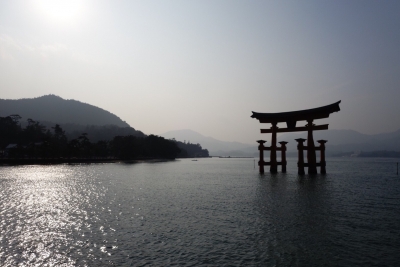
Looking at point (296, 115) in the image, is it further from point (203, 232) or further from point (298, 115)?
point (203, 232)

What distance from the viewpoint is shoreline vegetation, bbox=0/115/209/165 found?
84.1 m

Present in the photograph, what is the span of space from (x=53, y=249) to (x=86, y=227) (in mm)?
3291

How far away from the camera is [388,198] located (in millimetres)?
22312

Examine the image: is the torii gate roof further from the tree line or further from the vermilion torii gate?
the tree line

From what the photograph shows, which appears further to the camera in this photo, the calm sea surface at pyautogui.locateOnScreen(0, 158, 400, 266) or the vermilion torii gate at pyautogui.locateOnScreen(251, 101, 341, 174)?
the vermilion torii gate at pyautogui.locateOnScreen(251, 101, 341, 174)

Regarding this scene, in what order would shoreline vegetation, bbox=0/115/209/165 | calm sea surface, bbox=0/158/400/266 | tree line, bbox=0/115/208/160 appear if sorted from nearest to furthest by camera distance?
calm sea surface, bbox=0/158/400/266 < shoreline vegetation, bbox=0/115/209/165 < tree line, bbox=0/115/208/160

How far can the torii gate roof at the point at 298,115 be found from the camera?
111 ft

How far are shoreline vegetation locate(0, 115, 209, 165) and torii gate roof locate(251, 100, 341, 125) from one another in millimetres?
70506

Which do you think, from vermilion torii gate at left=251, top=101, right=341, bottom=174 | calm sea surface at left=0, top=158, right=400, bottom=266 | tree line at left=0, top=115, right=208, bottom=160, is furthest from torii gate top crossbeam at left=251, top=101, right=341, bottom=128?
tree line at left=0, top=115, right=208, bottom=160

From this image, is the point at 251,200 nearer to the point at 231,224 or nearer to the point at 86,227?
the point at 231,224

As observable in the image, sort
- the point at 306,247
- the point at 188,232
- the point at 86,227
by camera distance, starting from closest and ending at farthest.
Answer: the point at 306,247, the point at 188,232, the point at 86,227

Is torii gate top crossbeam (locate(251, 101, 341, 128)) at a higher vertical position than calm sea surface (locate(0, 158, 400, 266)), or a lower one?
higher

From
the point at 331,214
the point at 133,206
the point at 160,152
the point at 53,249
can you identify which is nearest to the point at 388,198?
the point at 331,214

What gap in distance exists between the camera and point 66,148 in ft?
303
